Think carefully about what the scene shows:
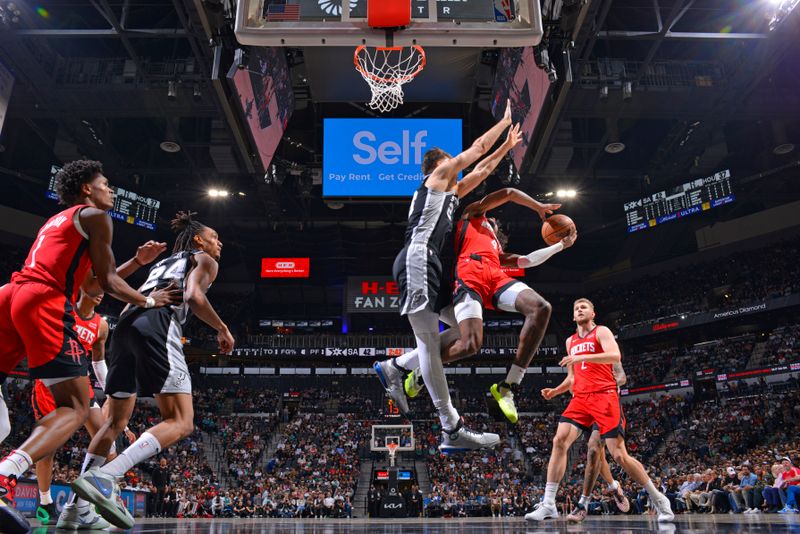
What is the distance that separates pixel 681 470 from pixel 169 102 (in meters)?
19.8

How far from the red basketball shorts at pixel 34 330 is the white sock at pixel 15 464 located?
1.33 ft

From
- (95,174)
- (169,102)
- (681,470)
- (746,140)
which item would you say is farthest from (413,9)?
(681,470)

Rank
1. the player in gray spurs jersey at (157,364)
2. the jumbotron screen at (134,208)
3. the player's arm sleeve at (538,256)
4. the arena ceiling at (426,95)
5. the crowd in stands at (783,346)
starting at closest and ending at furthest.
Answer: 1. the player in gray spurs jersey at (157,364)
2. the player's arm sleeve at (538,256)
3. the arena ceiling at (426,95)
4. the jumbotron screen at (134,208)
5. the crowd in stands at (783,346)

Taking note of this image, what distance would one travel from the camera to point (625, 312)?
3062 centimetres

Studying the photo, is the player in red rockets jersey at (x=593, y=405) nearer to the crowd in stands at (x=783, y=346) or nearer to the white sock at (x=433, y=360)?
the white sock at (x=433, y=360)

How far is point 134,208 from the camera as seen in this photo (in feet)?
60.7

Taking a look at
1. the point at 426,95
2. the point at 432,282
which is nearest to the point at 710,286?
the point at 426,95

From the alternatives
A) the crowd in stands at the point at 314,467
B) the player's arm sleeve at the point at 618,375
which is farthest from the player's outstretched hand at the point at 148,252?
the crowd in stands at the point at 314,467

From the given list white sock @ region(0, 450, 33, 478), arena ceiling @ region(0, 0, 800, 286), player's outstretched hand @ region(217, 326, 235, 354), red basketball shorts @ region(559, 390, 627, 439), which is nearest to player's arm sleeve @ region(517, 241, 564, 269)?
red basketball shorts @ region(559, 390, 627, 439)

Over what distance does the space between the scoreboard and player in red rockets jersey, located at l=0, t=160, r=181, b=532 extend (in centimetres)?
1903

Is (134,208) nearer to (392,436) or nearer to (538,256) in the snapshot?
(392,436)

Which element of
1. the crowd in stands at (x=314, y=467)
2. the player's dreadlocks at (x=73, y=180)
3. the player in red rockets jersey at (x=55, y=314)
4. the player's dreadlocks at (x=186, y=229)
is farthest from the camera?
the crowd in stands at (x=314, y=467)

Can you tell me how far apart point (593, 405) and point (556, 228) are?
211 centimetres

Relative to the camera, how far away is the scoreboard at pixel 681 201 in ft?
60.6
